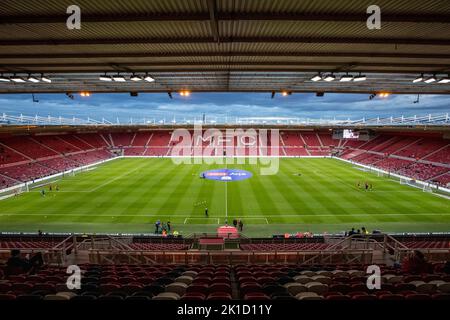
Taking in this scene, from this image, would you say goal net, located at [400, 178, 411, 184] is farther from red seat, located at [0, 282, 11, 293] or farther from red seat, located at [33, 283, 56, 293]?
red seat, located at [0, 282, 11, 293]

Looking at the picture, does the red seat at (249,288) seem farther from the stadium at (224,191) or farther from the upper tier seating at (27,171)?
the upper tier seating at (27,171)

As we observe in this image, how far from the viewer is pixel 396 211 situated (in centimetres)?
2575

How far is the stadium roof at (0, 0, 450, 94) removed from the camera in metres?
6.50

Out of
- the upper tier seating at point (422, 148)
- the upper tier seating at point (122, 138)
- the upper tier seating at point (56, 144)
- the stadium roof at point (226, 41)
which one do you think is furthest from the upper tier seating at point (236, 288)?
the upper tier seating at point (122, 138)

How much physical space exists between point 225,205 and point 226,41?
21.2 meters

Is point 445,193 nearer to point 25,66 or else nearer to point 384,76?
point 384,76

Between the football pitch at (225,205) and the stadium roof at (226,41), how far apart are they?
534 inches

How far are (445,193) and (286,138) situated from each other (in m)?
44.9

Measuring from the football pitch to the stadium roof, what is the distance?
44.5 ft

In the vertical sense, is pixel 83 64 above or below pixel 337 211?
above

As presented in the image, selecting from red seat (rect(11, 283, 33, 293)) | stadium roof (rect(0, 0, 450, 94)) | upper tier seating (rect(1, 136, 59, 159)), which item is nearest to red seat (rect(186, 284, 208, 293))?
red seat (rect(11, 283, 33, 293))

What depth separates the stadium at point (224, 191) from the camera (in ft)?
21.1

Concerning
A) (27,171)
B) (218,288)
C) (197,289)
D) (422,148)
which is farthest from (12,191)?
(422,148)
